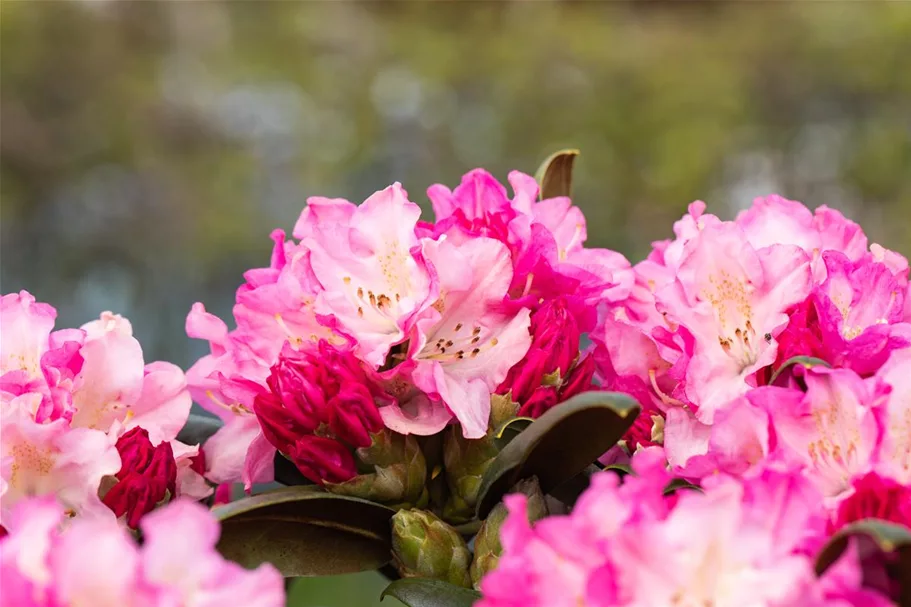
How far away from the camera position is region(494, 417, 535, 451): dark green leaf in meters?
0.52

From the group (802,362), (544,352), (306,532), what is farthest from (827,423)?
(306,532)

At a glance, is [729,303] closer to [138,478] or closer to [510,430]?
[510,430]

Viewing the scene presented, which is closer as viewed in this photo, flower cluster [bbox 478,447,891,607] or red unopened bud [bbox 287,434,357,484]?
flower cluster [bbox 478,447,891,607]

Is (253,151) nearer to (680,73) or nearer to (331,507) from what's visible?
(680,73)

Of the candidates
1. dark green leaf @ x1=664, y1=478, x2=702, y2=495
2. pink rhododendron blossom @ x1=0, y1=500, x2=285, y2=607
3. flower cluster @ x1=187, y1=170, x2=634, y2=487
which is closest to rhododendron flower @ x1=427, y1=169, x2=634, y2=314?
flower cluster @ x1=187, y1=170, x2=634, y2=487

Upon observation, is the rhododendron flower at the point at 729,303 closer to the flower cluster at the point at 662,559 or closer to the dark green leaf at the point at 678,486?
the dark green leaf at the point at 678,486

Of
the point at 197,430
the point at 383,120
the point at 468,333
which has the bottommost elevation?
the point at 383,120

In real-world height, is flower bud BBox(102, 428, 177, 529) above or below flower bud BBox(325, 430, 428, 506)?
below

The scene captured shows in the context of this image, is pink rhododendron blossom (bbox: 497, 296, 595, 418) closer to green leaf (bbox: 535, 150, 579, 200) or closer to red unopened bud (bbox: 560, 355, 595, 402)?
red unopened bud (bbox: 560, 355, 595, 402)

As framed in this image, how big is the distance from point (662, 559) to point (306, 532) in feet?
0.69

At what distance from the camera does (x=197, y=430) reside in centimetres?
63

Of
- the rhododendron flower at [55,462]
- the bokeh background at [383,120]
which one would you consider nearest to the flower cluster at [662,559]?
the rhododendron flower at [55,462]

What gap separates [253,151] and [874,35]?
2.60 metres

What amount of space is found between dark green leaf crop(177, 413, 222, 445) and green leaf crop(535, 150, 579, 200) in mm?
233
